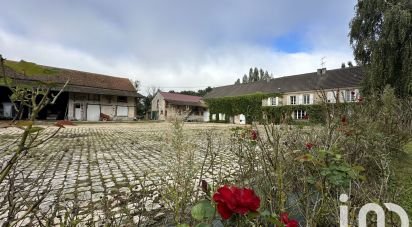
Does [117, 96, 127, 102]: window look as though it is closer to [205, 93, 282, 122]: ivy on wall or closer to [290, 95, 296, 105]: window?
[205, 93, 282, 122]: ivy on wall

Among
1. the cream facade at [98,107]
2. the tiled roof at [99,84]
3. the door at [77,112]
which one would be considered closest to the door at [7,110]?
the cream facade at [98,107]

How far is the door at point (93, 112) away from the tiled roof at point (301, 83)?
75.3 ft

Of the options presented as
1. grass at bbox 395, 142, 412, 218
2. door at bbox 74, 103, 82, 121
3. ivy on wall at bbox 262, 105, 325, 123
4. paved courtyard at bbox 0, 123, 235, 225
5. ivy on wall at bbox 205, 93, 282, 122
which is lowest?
paved courtyard at bbox 0, 123, 235, 225

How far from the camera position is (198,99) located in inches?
1998

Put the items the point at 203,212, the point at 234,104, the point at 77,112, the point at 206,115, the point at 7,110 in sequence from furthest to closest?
the point at 206,115 → the point at 234,104 → the point at 77,112 → the point at 7,110 → the point at 203,212

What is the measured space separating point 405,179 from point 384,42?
676 inches

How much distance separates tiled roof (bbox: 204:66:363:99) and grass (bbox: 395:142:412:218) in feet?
70.5

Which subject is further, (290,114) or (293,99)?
(293,99)

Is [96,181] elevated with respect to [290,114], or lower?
lower

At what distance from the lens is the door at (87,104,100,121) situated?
31006 mm

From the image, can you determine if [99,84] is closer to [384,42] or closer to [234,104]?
[234,104]

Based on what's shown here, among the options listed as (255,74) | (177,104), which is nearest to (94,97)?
(177,104)

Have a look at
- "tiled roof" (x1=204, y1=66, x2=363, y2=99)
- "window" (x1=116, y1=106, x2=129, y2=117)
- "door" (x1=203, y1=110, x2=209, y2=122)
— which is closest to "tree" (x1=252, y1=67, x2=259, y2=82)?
"tiled roof" (x1=204, y1=66, x2=363, y2=99)

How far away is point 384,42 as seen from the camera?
55.8 feet
